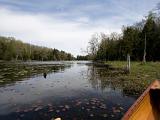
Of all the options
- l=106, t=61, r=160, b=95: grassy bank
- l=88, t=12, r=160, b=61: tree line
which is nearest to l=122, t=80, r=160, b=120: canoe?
l=106, t=61, r=160, b=95: grassy bank

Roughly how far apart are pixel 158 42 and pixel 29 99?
169ft

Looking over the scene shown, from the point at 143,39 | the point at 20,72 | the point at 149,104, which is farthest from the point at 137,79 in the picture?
the point at 143,39

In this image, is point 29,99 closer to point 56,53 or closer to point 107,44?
point 107,44

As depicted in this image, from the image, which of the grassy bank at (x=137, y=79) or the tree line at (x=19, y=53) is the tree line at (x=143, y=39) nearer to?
the grassy bank at (x=137, y=79)

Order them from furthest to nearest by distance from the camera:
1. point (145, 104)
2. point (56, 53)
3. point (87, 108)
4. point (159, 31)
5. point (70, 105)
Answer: point (56, 53), point (159, 31), point (70, 105), point (87, 108), point (145, 104)

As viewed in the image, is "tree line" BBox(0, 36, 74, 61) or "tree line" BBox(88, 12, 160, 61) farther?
"tree line" BBox(0, 36, 74, 61)

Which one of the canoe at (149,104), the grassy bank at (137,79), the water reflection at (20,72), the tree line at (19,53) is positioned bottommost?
the water reflection at (20,72)

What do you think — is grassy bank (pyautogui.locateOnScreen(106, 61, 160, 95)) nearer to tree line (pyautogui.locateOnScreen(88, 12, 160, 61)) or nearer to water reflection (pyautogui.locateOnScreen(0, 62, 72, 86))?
water reflection (pyautogui.locateOnScreen(0, 62, 72, 86))

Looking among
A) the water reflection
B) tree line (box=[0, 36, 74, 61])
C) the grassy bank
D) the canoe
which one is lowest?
the water reflection

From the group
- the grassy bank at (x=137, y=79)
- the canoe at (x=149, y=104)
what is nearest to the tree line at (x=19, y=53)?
the grassy bank at (x=137, y=79)

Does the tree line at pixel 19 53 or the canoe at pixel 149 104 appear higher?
the tree line at pixel 19 53

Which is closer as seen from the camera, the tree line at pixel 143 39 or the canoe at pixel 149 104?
the canoe at pixel 149 104

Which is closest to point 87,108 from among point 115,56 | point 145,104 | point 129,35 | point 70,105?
point 70,105

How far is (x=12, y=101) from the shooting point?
1323 cm
